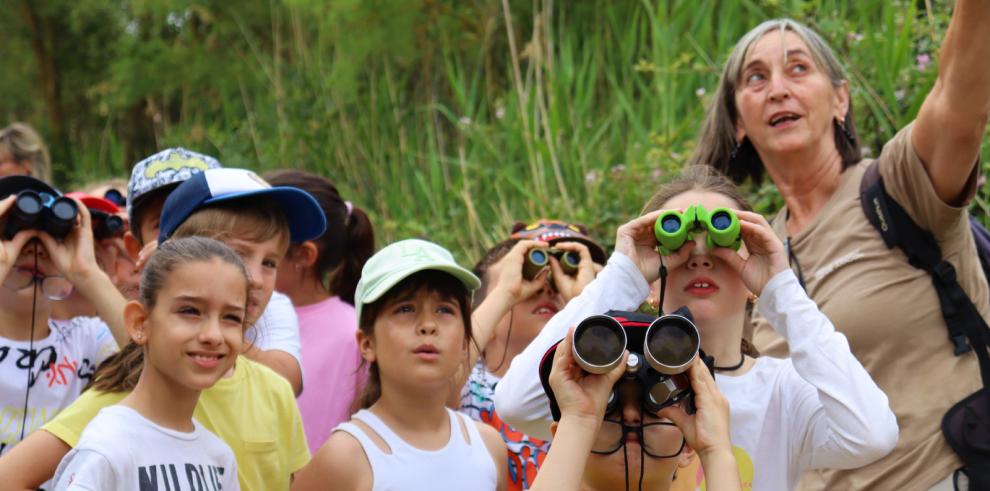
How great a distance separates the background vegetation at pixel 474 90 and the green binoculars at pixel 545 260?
63.8 inches

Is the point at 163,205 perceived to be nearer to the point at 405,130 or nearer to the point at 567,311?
the point at 567,311

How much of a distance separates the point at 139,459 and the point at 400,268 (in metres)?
0.88

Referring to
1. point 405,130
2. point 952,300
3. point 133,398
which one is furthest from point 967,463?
point 405,130

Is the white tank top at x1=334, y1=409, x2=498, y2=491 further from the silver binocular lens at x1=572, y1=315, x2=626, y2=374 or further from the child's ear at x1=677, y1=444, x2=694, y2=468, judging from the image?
the silver binocular lens at x1=572, y1=315, x2=626, y2=374

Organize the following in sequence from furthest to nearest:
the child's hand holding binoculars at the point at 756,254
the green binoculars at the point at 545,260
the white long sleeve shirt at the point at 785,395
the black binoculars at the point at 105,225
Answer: the black binoculars at the point at 105,225, the green binoculars at the point at 545,260, the child's hand holding binoculars at the point at 756,254, the white long sleeve shirt at the point at 785,395

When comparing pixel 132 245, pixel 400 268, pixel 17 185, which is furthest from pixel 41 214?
pixel 400 268

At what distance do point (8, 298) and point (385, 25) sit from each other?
4.84 meters

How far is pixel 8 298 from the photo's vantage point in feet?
12.2

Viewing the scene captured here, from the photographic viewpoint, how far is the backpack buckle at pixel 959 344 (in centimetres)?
340

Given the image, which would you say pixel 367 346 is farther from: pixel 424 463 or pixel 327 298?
pixel 327 298

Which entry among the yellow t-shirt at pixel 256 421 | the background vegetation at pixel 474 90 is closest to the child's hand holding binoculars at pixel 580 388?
the yellow t-shirt at pixel 256 421

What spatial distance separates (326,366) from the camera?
4367 mm

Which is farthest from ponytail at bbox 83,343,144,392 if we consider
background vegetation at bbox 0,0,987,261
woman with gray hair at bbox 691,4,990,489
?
background vegetation at bbox 0,0,987,261

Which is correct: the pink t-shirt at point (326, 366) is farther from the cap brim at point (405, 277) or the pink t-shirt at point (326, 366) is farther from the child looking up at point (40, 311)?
the cap brim at point (405, 277)
